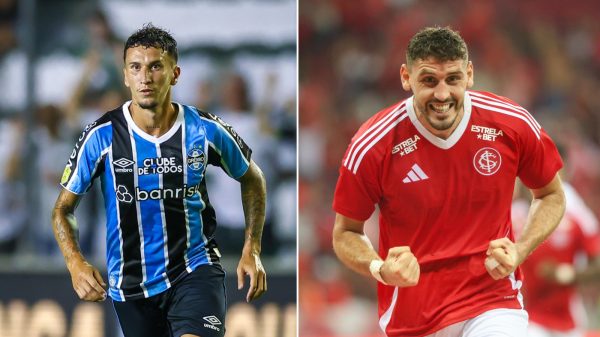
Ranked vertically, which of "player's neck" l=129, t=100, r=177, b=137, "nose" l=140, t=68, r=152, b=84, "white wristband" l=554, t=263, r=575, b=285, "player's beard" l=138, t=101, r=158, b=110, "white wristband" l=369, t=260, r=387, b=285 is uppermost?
"nose" l=140, t=68, r=152, b=84

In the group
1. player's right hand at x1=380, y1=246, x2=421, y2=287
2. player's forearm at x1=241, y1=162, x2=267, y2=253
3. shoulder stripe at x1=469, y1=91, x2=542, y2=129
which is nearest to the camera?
player's right hand at x1=380, y1=246, x2=421, y2=287

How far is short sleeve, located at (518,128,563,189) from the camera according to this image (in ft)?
14.5

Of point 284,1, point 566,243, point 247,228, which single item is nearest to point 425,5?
point 284,1

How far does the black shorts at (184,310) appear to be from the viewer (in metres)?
4.50

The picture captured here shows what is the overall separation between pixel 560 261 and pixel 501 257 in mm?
3479

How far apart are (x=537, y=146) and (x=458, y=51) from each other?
0.62 meters

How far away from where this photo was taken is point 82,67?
31.7 ft

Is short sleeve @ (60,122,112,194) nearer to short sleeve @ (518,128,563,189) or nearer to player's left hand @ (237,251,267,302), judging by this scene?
player's left hand @ (237,251,267,302)

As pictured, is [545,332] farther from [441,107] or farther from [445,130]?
[441,107]

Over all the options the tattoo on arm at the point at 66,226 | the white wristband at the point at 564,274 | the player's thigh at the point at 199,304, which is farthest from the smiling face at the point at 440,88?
the white wristband at the point at 564,274

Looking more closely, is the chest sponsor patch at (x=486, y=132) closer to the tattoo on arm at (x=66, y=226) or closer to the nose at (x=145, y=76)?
the nose at (x=145, y=76)

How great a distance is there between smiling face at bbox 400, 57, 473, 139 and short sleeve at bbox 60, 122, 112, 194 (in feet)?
4.89

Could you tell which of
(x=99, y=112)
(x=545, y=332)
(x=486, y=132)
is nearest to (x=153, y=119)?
(x=486, y=132)

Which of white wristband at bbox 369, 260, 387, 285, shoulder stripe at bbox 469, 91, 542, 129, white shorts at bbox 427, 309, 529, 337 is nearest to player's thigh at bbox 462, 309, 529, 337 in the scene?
white shorts at bbox 427, 309, 529, 337
